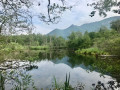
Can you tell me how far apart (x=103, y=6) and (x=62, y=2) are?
1782 millimetres

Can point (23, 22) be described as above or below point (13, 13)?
below

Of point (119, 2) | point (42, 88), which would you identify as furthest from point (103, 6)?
point (42, 88)

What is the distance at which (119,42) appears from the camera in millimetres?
11602

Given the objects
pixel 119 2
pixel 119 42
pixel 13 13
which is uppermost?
pixel 119 2

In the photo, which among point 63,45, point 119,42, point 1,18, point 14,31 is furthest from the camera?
point 63,45

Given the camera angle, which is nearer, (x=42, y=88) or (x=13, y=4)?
(x=13, y=4)

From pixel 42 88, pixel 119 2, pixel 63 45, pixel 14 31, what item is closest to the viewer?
pixel 14 31

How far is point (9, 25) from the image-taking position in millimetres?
3318

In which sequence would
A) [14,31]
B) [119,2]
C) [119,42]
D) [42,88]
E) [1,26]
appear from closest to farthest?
[1,26], [14,31], [119,2], [42,88], [119,42]

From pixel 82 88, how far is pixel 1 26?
4751mm

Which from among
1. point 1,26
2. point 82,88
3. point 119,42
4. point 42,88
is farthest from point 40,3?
point 119,42

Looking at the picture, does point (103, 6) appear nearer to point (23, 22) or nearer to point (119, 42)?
point (23, 22)

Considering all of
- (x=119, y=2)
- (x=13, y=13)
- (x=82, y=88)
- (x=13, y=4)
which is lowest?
(x=82, y=88)

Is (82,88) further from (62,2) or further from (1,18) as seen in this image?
(1,18)
